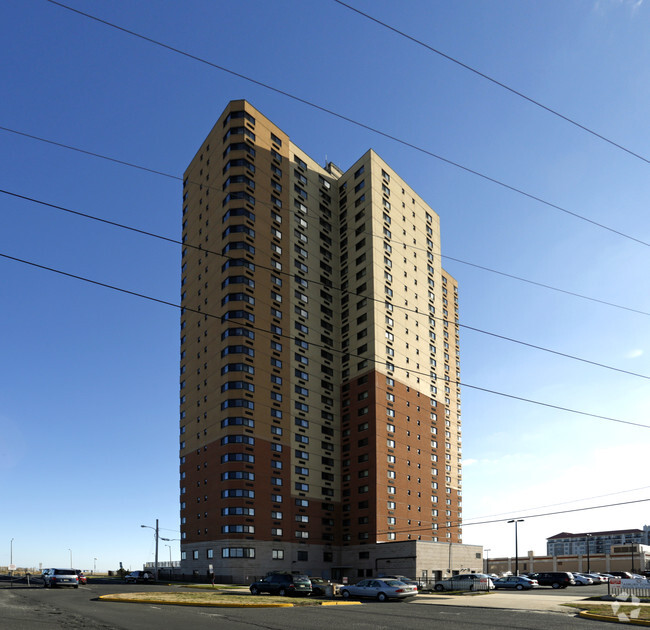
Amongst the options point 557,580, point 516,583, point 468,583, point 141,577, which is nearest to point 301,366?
point 141,577

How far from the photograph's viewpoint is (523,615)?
29.4m

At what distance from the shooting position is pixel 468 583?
55.4 metres

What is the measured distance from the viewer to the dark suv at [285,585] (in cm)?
4603

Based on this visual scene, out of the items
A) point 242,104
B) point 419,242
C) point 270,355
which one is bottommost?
point 270,355

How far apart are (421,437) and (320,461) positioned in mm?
17744

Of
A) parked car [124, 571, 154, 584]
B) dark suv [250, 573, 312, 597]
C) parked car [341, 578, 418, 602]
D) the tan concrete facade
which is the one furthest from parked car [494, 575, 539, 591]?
the tan concrete facade

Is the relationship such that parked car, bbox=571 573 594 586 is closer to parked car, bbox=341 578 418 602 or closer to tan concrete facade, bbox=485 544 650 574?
parked car, bbox=341 578 418 602

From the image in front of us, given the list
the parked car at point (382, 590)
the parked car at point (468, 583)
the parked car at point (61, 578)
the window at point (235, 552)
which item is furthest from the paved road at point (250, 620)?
the window at point (235, 552)

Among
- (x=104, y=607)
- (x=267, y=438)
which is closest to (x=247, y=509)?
(x=267, y=438)

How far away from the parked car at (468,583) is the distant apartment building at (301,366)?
2682 centimetres

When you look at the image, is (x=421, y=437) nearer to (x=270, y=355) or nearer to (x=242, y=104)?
(x=270, y=355)

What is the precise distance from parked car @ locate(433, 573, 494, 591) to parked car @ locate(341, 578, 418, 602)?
41.1ft

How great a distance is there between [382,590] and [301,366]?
4921 cm

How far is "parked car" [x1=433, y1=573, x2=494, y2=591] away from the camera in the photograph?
5372 cm
